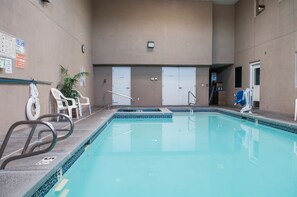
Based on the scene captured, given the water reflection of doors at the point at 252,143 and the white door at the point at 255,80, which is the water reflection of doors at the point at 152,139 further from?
the white door at the point at 255,80

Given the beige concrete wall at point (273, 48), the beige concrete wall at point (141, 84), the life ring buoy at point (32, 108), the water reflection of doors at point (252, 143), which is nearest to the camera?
the water reflection of doors at point (252, 143)

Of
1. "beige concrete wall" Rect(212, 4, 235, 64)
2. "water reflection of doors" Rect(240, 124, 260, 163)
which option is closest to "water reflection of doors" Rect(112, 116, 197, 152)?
"water reflection of doors" Rect(240, 124, 260, 163)

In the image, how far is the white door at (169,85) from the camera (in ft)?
36.2

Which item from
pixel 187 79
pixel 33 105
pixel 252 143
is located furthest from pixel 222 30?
pixel 33 105

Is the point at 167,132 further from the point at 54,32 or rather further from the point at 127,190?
the point at 54,32

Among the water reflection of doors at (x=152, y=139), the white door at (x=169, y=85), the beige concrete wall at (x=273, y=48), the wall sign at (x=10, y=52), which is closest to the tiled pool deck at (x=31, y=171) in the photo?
the water reflection of doors at (x=152, y=139)

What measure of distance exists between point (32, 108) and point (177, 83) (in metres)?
7.68

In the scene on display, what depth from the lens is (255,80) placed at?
9.50 meters

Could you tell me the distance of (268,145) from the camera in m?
4.18

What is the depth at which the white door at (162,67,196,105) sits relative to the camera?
36.3 feet

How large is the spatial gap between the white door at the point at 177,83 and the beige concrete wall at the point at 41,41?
14.3 feet

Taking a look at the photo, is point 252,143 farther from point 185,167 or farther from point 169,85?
point 169,85

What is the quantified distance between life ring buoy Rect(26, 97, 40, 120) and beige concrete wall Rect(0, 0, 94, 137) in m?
0.09

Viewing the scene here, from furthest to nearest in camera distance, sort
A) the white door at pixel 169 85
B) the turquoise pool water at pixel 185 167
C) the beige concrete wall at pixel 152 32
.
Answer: the white door at pixel 169 85 < the beige concrete wall at pixel 152 32 < the turquoise pool water at pixel 185 167
